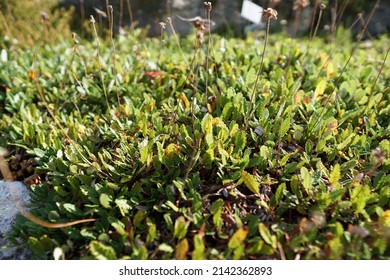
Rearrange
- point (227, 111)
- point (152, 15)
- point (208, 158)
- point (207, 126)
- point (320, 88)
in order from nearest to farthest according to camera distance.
→ point (208, 158) → point (207, 126) → point (227, 111) → point (320, 88) → point (152, 15)

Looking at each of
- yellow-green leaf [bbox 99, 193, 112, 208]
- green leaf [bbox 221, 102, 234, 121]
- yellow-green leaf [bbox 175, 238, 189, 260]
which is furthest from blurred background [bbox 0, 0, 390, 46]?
yellow-green leaf [bbox 175, 238, 189, 260]

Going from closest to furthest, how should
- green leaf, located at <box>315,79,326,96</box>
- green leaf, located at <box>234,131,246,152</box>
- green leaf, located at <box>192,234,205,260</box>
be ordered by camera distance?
green leaf, located at <box>192,234,205,260</box> → green leaf, located at <box>234,131,246,152</box> → green leaf, located at <box>315,79,326,96</box>

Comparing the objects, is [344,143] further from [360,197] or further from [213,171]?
[213,171]

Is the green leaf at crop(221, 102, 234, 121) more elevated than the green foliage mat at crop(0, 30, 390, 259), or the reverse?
the green leaf at crop(221, 102, 234, 121)

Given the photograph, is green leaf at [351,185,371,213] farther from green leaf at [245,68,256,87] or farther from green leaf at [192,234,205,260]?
green leaf at [245,68,256,87]

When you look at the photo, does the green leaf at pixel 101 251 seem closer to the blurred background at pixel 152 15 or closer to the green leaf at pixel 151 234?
the green leaf at pixel 151 234

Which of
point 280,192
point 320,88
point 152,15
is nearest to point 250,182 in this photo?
point 280,192
